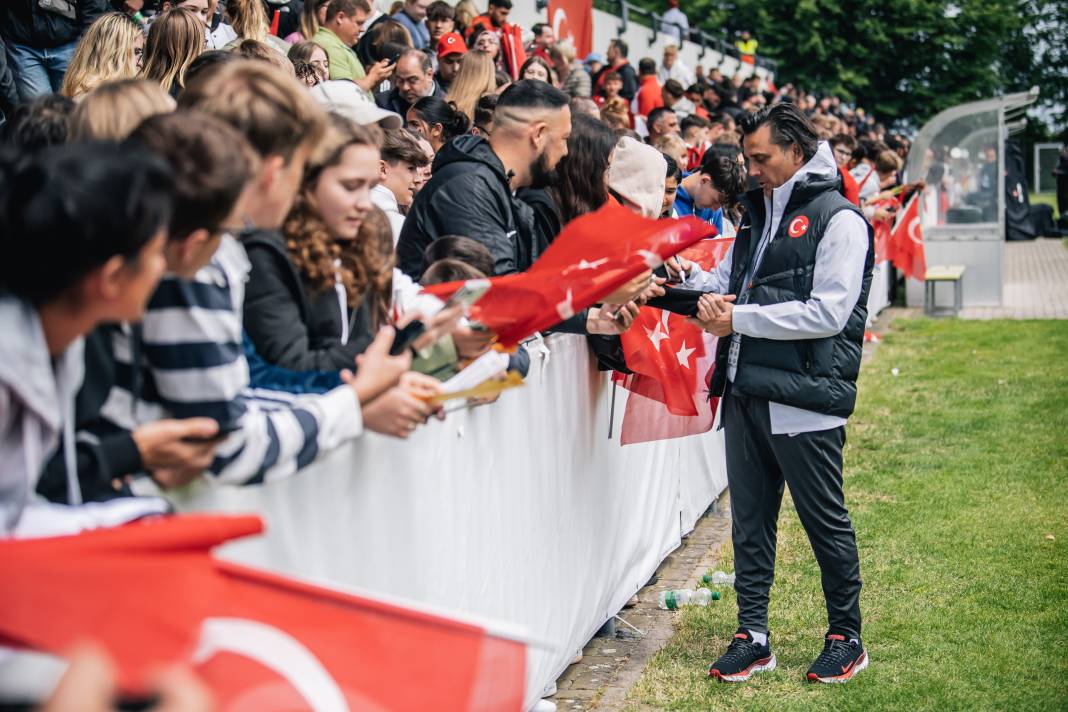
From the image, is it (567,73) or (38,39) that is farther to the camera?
(567,73)

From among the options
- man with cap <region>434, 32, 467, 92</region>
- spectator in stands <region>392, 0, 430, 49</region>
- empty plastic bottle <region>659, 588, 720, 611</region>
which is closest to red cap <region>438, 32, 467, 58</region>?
man with cap <region>434, 32, 467, 92</region>

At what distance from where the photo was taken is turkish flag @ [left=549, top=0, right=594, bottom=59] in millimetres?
18109

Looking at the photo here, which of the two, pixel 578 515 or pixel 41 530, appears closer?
pixel 41 530

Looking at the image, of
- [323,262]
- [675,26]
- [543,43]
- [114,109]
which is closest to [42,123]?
[114,109]

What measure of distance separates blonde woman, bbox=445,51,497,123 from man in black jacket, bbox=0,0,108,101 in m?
2.26

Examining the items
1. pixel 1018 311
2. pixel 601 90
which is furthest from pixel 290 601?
pixel 1018 311

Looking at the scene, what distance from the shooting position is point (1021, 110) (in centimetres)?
2398

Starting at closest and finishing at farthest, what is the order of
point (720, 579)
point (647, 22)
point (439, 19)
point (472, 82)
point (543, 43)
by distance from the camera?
point (720, 579) < point (472, 82) < point (439, 19) < point (543, 43) < point (647, 22)

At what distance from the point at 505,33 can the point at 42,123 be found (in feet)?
29.7

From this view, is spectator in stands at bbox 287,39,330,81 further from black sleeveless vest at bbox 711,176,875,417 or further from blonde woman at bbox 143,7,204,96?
black sleeveless vest at bbox 711,176,875,417

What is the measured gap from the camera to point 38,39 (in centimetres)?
678

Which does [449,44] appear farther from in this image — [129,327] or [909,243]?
[909,243]

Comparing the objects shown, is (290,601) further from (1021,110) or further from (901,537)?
(1021,110)

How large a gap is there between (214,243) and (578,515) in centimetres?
316
